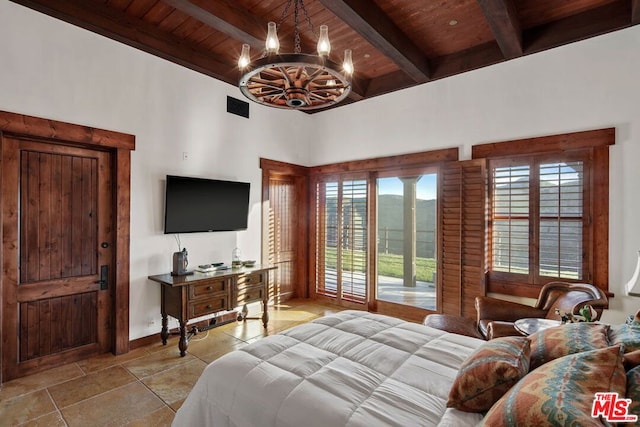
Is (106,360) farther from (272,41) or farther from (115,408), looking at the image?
(272,41)

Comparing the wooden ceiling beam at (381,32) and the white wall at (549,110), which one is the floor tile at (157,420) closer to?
the wooden ceiling beam at (381,32)

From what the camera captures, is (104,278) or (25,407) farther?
(104,278)

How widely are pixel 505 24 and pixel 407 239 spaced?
2645 mm

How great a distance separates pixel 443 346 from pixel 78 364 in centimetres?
335

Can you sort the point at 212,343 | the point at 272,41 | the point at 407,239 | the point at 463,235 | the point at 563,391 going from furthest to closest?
the point at 407,239 → the point at 463,235 → the point at 212,343 → the point at 272,41 → the point at 563,391

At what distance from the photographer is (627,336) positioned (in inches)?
54.0

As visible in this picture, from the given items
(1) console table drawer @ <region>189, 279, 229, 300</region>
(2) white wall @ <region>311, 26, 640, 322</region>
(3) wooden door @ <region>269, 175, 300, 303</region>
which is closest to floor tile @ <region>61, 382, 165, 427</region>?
(1) console table drawer @ <region>189, 279, 229, 300</region>

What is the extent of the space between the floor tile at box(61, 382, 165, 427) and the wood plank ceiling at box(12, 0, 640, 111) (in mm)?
3247

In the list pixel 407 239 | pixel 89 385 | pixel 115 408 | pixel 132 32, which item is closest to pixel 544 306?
pixel 407 239

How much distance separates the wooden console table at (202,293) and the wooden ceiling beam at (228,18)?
2.53m

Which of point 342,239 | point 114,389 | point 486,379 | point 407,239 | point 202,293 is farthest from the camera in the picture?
point 342,239

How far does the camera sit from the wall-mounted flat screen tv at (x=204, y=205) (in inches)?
146

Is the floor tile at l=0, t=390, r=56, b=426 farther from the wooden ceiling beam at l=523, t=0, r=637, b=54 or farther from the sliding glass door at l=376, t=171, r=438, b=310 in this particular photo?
the wooden ceiling beam at l=523, t=0, r=637, b=54

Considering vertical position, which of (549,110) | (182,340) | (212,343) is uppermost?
(549,110)
